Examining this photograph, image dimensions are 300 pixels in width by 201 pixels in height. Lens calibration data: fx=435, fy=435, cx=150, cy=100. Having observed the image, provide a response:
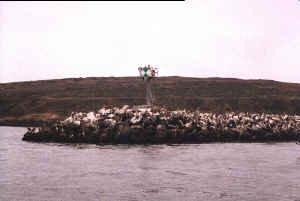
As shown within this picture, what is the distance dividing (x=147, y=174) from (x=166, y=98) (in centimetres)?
6089

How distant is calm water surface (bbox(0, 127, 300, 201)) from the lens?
554 inches

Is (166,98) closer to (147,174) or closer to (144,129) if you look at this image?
(144,129)

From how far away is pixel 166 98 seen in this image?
7838 centimetres

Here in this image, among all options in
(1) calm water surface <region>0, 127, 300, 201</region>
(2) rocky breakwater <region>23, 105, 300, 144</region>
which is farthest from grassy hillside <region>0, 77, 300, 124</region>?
(1) calm water surface <region>0, 127, 300, 201</region>

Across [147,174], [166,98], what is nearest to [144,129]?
[147,174]

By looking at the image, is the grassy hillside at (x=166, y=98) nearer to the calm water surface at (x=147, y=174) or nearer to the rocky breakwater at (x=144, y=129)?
the rocky breakwater at (x=144, y=129)

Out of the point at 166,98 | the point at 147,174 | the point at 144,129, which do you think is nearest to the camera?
the point at 147,174

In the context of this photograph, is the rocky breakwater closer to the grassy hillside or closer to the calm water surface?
the calm water surface

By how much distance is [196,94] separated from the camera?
277 ft

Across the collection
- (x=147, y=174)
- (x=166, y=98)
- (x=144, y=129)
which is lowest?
(x=147, y=174)

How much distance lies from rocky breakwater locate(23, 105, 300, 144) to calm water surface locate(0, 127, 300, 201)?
392cm

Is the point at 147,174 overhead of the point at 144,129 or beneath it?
beneath

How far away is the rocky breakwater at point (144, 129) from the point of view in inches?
1207

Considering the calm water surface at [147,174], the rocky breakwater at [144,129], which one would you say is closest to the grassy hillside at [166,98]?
the rocky breakwater at [144,129]
